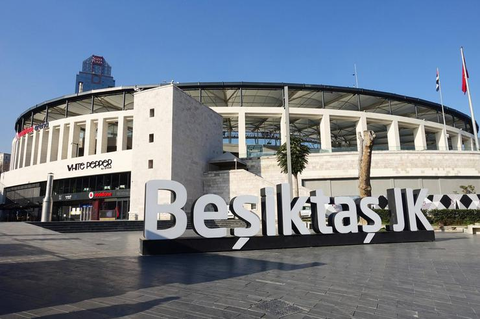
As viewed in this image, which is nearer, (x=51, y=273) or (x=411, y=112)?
(x=51, y=273)

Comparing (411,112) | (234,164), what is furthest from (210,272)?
(411,112)

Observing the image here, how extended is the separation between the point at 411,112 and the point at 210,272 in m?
52.8

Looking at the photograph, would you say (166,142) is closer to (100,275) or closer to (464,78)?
(100,275)

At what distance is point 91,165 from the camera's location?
38.4 m

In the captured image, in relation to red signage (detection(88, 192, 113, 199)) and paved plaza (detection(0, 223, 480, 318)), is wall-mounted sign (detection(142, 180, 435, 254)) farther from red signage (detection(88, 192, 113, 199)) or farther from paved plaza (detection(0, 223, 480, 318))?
red signage (detection(88, 192, 113, 199))

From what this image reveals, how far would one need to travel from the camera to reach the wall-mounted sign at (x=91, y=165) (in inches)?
1460

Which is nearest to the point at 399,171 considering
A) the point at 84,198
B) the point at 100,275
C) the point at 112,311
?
the point at 100,275

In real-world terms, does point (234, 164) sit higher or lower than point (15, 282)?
higher

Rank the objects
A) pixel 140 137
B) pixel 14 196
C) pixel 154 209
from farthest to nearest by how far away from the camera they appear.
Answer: pixel 14 196, pixel 140 137, pixel 154 209

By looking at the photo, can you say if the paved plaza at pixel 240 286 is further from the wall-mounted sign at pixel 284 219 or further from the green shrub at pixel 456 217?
the green shrub at pixel 456 217

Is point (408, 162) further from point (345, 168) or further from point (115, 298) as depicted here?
point (115, 298)

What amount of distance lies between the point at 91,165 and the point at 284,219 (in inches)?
1342

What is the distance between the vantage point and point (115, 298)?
185 inches

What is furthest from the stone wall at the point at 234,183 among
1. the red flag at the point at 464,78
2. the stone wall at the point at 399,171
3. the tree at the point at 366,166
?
the red flag at the point at 464,78
